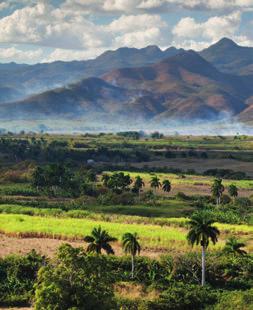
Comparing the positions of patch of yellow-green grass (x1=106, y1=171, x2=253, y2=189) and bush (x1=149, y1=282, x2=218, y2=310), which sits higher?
patch of yellow-green grass (x1=106, y1=171, x2=253, y2=189)

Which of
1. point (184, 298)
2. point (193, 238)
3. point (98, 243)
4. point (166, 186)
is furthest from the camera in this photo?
point (166, 186)

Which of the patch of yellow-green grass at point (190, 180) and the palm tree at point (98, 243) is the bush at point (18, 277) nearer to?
the palm tree at point (98, 243)

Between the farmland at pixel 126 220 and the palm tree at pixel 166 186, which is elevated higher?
the palm tree at pixel 166 186

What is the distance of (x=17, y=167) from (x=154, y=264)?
119288mm

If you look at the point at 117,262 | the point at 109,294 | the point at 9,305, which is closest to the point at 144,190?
the point at 117,262

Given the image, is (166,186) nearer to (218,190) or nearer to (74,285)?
(218,190)

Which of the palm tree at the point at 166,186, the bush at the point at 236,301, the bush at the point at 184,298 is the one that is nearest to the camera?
the bush at the point at 184,298

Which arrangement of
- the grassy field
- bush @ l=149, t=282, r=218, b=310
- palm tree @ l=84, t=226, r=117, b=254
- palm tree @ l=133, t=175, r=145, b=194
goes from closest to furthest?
bush @ l=149, t=282, r=218, b=310, palm tree @ l=84, t=226, r=117, b=254, the grassy field, palm tree @ l=133, t=175, r=145, b=194

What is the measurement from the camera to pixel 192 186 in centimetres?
16475

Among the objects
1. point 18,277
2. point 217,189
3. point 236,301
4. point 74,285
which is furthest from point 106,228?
point 74,285

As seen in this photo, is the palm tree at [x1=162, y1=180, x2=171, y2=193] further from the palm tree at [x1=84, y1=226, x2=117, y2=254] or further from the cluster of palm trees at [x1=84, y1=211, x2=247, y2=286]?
the palm tree at [x1=84, y1=226, x2=117, y2=254]

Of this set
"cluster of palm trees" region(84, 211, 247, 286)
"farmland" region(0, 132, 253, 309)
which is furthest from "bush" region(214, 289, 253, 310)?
"cluster of palm trees" region(84, 211, 247, 286)

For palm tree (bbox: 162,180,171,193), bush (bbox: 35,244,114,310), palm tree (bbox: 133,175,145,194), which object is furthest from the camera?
palm tree (bbox: 162,180,171,193)

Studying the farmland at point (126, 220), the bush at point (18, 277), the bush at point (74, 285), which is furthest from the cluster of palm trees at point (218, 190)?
the bush at point (74, 285)
